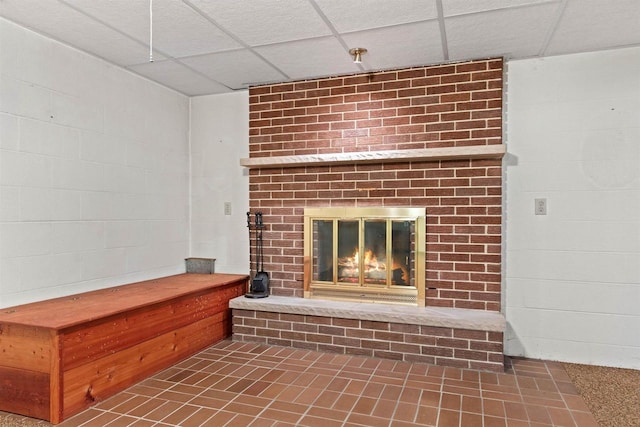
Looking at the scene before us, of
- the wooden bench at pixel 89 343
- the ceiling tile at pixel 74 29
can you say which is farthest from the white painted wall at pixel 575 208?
the ceiling tile at pixel 74 29

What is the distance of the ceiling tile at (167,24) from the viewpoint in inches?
94.3

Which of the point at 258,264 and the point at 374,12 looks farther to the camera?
the point at 258,264

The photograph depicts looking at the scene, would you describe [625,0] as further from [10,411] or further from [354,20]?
[10,411]

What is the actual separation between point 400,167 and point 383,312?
47.1 inches

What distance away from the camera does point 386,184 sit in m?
3.55

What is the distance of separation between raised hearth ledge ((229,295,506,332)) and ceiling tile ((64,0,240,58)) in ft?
6.73

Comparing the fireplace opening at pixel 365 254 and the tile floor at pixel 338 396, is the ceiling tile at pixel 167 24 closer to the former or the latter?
the fireplace opening at pixel 365 254

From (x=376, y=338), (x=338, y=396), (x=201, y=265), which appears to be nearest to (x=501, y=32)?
(x=376, y=338)

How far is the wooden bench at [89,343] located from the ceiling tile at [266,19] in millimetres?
1889

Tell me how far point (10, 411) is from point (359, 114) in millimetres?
3126

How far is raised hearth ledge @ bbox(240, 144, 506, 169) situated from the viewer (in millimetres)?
3104

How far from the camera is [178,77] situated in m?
3.68

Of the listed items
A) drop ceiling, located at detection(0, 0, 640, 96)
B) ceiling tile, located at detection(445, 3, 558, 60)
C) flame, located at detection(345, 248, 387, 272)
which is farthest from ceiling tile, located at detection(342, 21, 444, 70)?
flame, located at detection(345, 248, 387, 272)

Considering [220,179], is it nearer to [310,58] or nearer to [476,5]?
[310,58]
